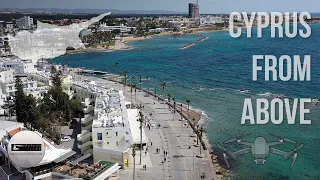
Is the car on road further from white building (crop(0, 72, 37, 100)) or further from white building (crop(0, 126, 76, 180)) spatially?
white building (crop(0, 72, 37, 100))

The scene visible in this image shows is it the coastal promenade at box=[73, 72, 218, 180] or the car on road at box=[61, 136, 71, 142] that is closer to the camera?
the coastal promenade at box=[73, 72, 218, 180]

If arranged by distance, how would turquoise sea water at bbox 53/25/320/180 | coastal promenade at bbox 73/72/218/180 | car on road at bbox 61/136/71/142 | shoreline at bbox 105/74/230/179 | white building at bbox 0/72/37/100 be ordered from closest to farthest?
coastal promenade at bbox 73/72/218/180 < shoreline at bbox 105/74/230/179 < turquoise sea water at bbox 53/25/320/180 < car on road at bbox 61/136/71/142 < white building at bbox 0/72/37/100

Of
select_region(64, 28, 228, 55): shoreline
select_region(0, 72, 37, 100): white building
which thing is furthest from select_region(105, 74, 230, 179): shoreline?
select_region(64, 28, 228, 55): shoreline

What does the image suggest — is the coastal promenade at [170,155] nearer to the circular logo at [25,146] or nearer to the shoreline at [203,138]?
the shoreline at [203,138]

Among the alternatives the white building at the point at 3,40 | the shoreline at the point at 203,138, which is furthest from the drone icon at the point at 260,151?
the white building at the point at 3,40

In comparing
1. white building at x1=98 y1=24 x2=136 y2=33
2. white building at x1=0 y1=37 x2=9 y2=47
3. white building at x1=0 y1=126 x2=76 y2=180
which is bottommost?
white building at x1=0 y1=126 x2=76 y2=180

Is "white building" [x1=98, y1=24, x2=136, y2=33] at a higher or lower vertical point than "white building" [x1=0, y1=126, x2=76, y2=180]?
higher

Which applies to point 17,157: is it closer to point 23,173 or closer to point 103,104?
point 23,173
